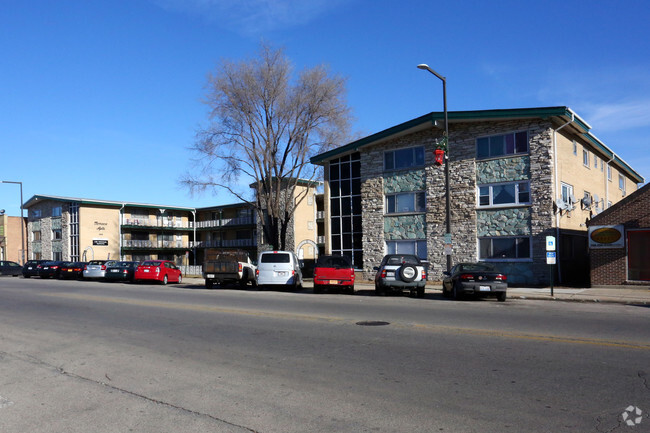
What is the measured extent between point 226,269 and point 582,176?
19.1 metres

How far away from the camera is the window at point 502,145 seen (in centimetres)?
2650

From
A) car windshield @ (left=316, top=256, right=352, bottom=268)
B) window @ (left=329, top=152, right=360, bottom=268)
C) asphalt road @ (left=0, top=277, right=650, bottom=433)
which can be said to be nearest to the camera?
asphalt road @ (left=0, top=277, right=650, bottom=433)

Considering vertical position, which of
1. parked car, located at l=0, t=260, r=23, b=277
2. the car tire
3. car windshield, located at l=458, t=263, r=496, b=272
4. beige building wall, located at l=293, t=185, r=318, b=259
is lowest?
parked car, located at l=0, t=260, r=23, b=277

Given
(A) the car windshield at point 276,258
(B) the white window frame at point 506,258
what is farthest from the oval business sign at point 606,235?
(A) the car windshield at point 276,258

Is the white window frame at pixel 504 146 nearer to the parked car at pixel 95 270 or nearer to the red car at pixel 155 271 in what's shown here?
the red car at pixel 155 271

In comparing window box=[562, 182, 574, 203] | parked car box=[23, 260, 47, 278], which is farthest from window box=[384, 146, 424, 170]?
parked car box=[23, 260, 47, 278]

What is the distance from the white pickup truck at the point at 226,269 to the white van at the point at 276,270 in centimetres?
224

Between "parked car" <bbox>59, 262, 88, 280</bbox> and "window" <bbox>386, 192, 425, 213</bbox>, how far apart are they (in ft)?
75.5

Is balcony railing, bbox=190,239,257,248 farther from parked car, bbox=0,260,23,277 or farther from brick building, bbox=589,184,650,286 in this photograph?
brick building, bbox=589,184,650,286

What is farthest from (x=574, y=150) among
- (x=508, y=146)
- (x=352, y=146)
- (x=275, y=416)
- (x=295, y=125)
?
(x=275, y=416)

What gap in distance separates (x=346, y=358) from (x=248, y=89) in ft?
101

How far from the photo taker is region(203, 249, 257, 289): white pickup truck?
26797mm

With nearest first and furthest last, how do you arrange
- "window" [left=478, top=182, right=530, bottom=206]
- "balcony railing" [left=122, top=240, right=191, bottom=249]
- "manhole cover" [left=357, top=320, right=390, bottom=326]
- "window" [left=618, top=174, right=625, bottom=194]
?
"manhole cover" [left=357, top=320, right=390, bottom=326]
"window" [left=478, top=182, right=530, bottom=206]
"window" [left=618, top=174, right=625, bottom=194]
"balcony railing" [left=122, top=240, right=191, bottom=249]

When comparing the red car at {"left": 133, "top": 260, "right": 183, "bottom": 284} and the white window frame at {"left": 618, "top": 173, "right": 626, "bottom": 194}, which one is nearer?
the red car at {"left": 133, "top": 260, "right": 183, "bottom": 284}
